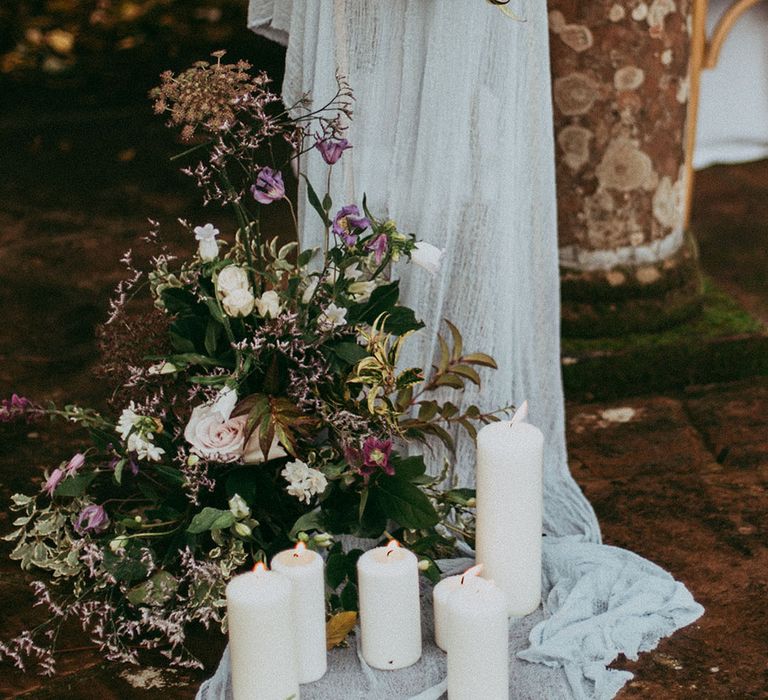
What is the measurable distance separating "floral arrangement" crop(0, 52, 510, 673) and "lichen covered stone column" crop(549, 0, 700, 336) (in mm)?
1011

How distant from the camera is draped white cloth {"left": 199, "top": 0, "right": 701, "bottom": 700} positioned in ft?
7.84

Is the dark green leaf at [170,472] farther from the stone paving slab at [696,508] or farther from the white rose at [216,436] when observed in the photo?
the stone paving slab at [696,508]

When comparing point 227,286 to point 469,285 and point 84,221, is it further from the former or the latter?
point 84,221

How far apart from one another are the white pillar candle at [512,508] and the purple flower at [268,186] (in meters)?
0.56

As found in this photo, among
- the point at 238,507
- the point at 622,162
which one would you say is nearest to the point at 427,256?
the point at 238,507

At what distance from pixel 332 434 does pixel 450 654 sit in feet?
1.68

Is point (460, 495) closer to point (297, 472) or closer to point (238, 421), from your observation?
point (297, 472)

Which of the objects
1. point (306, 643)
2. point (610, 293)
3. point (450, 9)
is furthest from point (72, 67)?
point (306, 643)

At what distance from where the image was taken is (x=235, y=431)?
2.17 m

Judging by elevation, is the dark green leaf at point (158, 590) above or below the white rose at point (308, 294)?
below

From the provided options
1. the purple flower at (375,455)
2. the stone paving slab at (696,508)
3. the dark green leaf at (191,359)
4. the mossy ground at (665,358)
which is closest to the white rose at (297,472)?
the purple flower at (375,455)

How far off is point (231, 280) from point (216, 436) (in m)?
0.27

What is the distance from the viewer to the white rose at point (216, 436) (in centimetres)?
215

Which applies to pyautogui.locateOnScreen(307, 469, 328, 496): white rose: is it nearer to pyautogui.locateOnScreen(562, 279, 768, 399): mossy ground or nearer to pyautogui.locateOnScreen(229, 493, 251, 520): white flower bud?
pyautogui.locateOnScreen(229, 493, 251, 520): white flower bud
